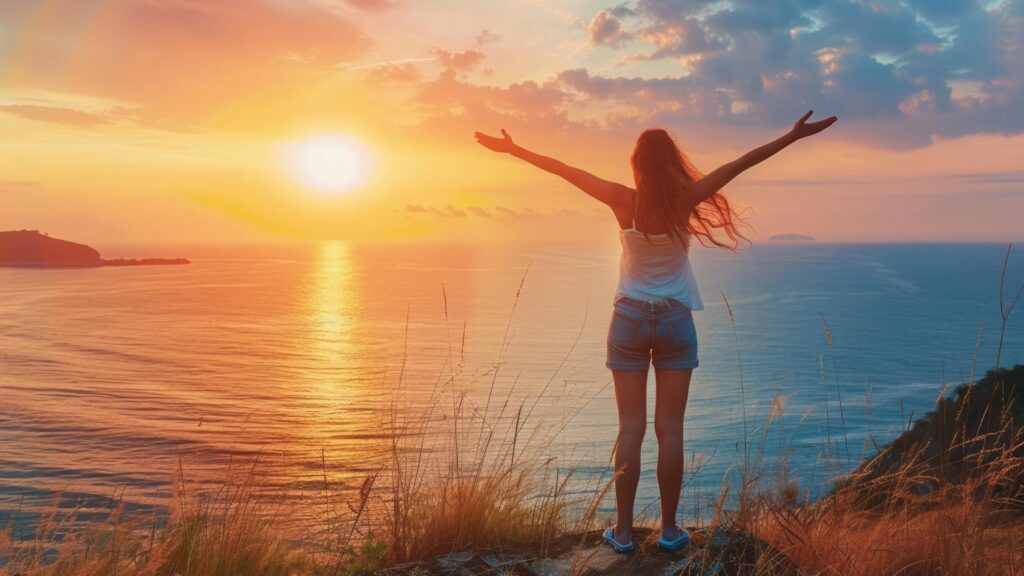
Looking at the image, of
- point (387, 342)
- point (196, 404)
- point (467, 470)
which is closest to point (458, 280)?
point (387, 342)

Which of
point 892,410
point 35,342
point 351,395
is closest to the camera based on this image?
point 892,410

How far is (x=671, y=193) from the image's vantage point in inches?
157

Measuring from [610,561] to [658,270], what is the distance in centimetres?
166

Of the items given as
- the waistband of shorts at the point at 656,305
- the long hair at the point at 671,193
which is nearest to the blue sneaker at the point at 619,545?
the waistband of shorts at the point at 656,305

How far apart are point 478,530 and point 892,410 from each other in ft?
204

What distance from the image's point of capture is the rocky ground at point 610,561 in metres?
3.68

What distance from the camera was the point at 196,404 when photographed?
193ft

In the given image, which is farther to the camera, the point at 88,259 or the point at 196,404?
the point at 88,259

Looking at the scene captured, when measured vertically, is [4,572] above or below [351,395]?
above

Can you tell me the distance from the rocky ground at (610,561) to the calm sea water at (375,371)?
1709mm

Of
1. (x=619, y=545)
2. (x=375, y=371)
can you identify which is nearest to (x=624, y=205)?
(x=619, y=545)

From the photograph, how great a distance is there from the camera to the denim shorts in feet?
13.0

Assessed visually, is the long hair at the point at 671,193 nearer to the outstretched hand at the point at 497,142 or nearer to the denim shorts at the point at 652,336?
the denim shorts at the point at 652,336

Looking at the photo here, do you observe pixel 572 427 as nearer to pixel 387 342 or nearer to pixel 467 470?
pixel 387 342
